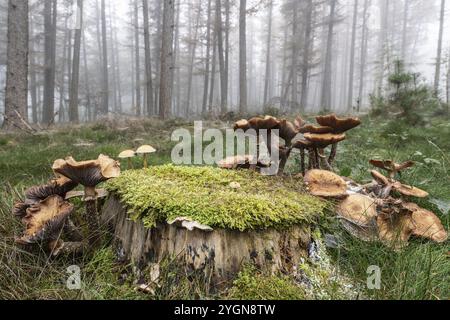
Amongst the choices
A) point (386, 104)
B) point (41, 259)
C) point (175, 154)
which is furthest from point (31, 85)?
point (41, 259)

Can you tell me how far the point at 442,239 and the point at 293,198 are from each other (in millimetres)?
1090

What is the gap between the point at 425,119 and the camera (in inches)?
302

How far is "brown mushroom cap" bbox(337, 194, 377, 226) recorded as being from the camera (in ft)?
7.37

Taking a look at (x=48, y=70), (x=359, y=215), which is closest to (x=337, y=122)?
(x=359, y=215)

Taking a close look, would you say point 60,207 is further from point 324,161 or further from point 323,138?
point 324,161

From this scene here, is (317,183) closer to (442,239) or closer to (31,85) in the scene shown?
(442,239)

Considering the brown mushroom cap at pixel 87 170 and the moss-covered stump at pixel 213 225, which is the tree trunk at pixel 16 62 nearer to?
the brown mushroom cap at pixel 87 170

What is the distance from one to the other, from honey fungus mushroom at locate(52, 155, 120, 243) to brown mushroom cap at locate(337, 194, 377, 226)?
167 centimetres

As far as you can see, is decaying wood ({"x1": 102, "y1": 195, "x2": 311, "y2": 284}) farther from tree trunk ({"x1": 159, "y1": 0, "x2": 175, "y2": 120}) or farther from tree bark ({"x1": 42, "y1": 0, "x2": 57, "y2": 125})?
tree bark ({"x1": 42, "y1": 0, "x2": 57, "y2": 125})

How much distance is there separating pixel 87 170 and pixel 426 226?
2.46 meters

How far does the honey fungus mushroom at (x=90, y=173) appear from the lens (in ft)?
6.46

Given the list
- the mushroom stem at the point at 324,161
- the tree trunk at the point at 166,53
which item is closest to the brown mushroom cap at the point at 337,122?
the mushroom stem at the point at 324,161

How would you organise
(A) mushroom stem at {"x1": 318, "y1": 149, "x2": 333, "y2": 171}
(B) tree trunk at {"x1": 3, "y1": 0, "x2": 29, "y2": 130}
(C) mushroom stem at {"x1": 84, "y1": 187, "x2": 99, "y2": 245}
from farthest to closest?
(B) tree trunk at {"x1": 3, "y1": 0, "x2": 29, "y2": 130} < (A) mushroom stem at {"x1": 318, "y1": 149, "x2": 333, "y2": 171} < (C) mushroom stem at {"x1": 84, "y1": 187, "x2": 99, "y2": 245}

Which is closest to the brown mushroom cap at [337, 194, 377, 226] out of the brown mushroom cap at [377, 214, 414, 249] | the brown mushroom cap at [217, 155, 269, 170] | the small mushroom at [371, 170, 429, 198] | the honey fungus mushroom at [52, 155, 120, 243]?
the brown mushroom cap at [377, 214, 414, 249]
